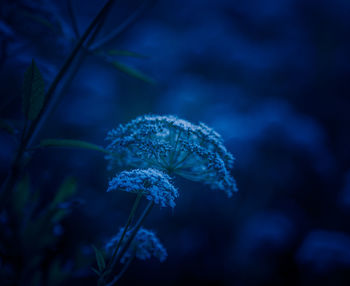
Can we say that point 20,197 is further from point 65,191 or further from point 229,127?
point 229,127

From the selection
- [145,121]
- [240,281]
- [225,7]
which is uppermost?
[225,7]

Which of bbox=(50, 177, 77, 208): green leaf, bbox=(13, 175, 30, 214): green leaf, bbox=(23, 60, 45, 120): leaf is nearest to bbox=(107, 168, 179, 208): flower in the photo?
bbox=(23, 60, 45, 120): leaf

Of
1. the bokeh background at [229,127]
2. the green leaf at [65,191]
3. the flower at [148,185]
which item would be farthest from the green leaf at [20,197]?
the flower at [148,185]

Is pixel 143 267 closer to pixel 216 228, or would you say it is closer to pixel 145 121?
pixel 216 228

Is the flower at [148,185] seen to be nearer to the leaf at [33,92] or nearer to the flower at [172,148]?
the flower at [172,148]

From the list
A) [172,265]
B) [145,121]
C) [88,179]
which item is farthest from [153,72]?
[145,121]

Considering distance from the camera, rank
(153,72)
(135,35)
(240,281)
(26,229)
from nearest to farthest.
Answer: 1. (26,229)
2. (240,281)
3. (153,72)
4. (135,35)

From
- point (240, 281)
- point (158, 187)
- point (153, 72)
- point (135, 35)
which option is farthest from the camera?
point (135, 35)

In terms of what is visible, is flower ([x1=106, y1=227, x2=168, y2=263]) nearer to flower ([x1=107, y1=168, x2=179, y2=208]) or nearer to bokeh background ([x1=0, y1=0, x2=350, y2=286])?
flower ([x1=107, y1=168, x2=179, y2=208])
